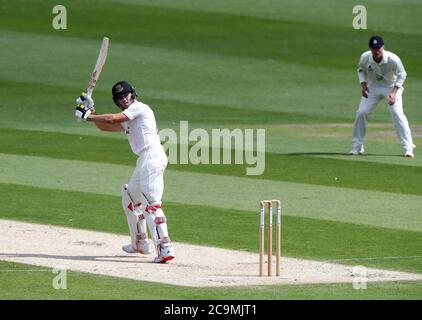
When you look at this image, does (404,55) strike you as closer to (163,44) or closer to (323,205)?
(163,44)

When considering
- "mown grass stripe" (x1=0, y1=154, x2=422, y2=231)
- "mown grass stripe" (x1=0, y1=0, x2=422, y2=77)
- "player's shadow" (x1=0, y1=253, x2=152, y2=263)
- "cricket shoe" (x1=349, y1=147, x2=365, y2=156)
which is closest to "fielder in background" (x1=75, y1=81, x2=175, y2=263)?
"player's shadow" (x1=0, y1=253, x2=152, y2=263)

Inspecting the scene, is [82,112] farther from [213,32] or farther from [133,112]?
[213,32]

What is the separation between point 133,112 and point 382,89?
9794 millimetres

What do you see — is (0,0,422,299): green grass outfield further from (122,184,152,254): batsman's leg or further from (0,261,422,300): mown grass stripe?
(122,184,152,254): batsman's leg

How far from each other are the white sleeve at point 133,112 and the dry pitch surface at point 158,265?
158 cm

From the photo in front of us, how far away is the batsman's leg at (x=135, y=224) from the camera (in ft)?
47.7

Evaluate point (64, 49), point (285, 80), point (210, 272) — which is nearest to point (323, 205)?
point (210, 272)

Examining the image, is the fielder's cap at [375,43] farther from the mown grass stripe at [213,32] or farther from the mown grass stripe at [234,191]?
the mown grass stripe at [213,32]

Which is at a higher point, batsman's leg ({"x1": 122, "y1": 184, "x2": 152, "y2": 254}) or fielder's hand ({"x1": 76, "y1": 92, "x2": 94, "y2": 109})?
fielder's hand ({"x1": 76, "y1": 92, "x2": 94, "y2": 109})

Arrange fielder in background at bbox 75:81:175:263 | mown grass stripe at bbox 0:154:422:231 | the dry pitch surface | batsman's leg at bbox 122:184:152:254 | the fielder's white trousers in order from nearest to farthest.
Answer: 1. the dry pitch surface
2. fielder in background at bbox 75:81:175:263
3. batsman's leg at bbox 122:184:152:254
4. mown grass stripe at bbox 0:154:422:231
5. the fielder's white trousers

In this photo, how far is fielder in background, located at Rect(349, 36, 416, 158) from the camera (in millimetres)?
22797

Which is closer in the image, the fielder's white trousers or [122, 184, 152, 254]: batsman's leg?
[122, 184, 152, 254]: batsman's leg

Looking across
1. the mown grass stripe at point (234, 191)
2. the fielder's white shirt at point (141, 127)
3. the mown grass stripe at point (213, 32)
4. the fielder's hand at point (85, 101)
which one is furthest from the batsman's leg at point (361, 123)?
the mown grass stripe at point (213, 32)
